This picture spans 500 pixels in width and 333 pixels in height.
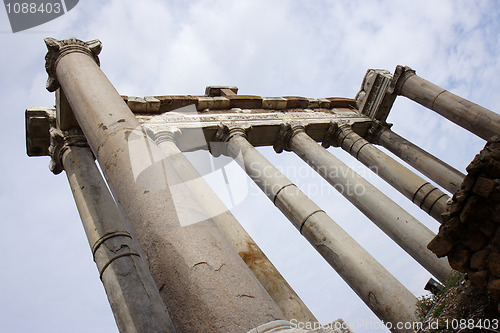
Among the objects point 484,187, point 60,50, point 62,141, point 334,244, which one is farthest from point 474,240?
point 62,141

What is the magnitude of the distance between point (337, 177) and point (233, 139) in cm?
317

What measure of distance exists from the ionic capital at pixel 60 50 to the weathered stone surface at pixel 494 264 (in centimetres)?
723

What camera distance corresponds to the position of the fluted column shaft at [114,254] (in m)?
7.50

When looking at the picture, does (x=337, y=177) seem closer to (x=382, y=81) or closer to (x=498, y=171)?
(x=382, y=81)

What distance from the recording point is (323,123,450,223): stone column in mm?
11156

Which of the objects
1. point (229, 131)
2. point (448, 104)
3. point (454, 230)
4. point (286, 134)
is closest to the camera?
point (454, 230)

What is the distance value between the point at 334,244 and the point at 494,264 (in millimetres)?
5049

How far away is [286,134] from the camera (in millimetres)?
13711

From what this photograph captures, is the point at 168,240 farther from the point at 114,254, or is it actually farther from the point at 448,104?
the point at 448,104

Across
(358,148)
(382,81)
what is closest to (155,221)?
(358,148)

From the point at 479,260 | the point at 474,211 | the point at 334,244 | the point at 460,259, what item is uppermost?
the point at 334,244

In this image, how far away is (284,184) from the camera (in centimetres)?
1080

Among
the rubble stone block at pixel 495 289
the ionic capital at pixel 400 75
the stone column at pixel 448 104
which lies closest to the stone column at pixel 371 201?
the stone column at pixel 448 104

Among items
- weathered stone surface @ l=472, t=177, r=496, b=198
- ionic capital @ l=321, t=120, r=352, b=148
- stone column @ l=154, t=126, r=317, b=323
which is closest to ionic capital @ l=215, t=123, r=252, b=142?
stone column @ l=154, t=126, r=317, b=323
